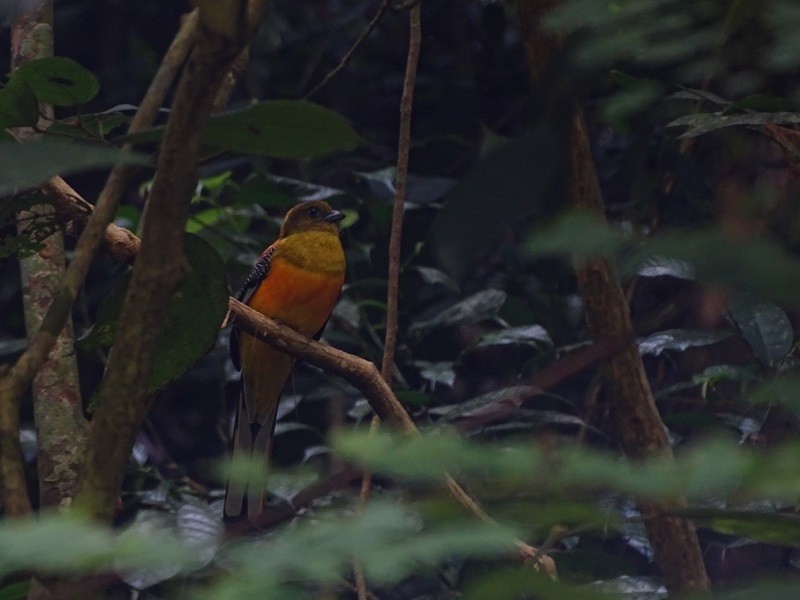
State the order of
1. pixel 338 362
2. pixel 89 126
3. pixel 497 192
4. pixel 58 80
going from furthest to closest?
pixel 338 362, pixel 89 126, pixel 58 80, pixel 497 192

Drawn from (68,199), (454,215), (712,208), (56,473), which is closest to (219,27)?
(454,215)

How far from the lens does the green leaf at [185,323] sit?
216 centimetres

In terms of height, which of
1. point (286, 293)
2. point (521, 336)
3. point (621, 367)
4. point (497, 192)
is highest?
point (497, 192)

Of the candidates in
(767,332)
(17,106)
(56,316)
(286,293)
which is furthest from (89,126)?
(286,293)

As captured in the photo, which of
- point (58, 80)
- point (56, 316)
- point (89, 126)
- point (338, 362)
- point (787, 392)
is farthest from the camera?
point (338, 362)

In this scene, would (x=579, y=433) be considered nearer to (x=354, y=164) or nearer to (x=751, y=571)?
(x=751, y=571)

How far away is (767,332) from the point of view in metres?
2.91

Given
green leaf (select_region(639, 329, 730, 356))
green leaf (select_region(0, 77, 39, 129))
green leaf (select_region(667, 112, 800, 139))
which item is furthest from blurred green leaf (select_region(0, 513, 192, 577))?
green leaf (select_region(639, 329, 730, 356))

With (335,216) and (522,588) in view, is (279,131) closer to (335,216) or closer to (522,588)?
(522,588)

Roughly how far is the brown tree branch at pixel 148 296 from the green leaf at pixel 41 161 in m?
0.17

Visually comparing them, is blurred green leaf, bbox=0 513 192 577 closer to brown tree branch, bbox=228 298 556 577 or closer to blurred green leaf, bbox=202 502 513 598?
blurred green leaf, bbox=202 502 513 598

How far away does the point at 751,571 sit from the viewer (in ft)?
9.52

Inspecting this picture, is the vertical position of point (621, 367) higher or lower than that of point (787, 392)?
lower

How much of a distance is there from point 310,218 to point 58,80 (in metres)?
3.00
